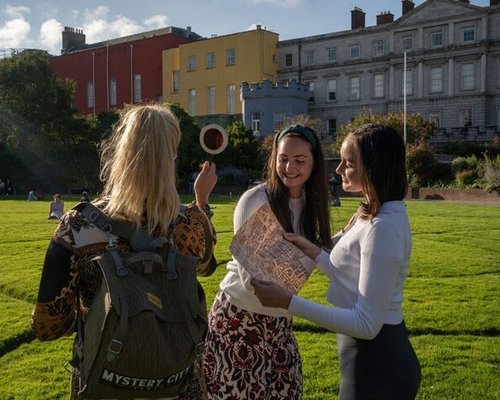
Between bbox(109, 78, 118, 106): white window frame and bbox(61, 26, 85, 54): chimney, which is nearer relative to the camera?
bbox(109, 78, 118, 106): white window frame

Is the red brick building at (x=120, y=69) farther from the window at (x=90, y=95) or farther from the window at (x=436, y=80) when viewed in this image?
the window at (x=436, y=80)

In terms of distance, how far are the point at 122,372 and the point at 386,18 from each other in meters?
58.3

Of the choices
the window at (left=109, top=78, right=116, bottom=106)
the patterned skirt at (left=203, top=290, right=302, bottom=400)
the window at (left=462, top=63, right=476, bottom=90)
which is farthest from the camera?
the window at (left=109, top=78, right=116, bottom=106)

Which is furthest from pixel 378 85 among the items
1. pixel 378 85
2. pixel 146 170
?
pixel 146 170

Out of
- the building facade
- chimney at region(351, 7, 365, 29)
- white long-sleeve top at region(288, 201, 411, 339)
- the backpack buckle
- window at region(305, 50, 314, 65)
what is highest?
chimney at region(351, 7, 365, 29)

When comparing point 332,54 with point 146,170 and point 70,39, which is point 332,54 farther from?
point 146,170

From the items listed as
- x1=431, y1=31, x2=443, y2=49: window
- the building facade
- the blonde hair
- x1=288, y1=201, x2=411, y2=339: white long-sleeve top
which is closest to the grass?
x1=288, y1=201, x2=411, y2=339: white long-sleeve top

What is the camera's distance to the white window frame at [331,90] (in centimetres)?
5603

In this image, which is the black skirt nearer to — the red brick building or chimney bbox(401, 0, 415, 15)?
chimney bbox(401, 0, 415, 15)

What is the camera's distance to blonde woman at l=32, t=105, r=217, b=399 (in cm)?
221

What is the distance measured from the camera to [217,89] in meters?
60.4

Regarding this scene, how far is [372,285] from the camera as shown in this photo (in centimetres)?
229

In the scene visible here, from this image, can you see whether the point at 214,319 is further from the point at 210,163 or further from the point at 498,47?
the point at 498,47

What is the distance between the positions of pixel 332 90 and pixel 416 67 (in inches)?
324
